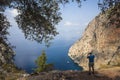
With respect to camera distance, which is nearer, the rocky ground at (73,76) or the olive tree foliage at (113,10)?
the olive tree foliage at (113,10)

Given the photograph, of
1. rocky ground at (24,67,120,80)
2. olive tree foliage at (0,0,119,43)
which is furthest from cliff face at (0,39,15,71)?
rocky ground at (24,67,120,80)

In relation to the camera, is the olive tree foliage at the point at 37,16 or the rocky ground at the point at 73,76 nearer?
the olive tree foliage at the point at 37,16

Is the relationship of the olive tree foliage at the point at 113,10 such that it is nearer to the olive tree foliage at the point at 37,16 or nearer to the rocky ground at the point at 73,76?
the olive tree foliage at the point at 37,16

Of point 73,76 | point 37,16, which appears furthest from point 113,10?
point 73,76

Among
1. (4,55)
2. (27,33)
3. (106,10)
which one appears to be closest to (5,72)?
(4,55)

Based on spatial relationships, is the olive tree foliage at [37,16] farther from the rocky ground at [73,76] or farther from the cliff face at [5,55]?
the rocky ground at [73,76]

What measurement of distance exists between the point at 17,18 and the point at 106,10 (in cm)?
538

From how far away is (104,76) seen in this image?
33250 mm

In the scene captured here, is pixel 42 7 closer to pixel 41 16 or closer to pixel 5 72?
pixel 41 16

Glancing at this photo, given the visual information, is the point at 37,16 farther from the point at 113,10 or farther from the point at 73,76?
the point at 73,76

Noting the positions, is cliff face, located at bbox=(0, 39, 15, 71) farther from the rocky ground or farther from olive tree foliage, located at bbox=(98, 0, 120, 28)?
the rocky ground

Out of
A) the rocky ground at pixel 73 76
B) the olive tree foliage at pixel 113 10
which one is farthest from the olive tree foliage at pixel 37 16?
the rocky ground at pixel 73 76

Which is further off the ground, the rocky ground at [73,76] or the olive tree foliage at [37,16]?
the olive tree foliage at [37,16]

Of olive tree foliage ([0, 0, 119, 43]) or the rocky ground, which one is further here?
the rocky ground
